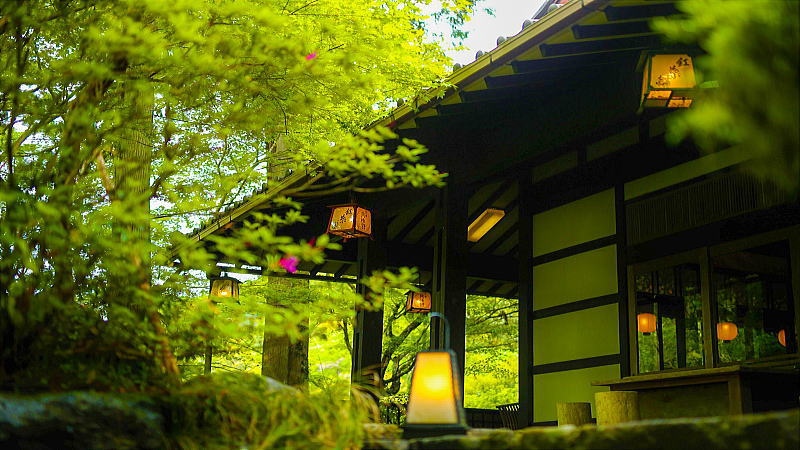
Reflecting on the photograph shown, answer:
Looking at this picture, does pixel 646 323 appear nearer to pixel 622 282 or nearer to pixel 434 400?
pixel 622 282

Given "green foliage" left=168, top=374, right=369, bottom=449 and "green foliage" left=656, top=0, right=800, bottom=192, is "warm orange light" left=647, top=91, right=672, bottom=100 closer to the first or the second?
"green foliage" left=168, top=374, right=369, bottom=449

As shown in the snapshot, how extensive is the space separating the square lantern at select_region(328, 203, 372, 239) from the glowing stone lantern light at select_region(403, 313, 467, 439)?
439 centimetres

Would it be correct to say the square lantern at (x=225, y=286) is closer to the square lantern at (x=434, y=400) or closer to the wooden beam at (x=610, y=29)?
the wooden beam at (x=610, y=29)

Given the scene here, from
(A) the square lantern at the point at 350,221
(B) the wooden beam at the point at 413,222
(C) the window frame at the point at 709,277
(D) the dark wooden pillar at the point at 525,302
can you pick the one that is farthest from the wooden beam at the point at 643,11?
(B) the wooden beam at the point at 413,222

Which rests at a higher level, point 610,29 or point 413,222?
point 610,29

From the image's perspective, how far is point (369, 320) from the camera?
8820mm

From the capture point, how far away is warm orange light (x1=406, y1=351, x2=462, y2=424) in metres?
3.22

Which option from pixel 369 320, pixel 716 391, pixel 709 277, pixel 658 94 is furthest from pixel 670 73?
pixel 369 320

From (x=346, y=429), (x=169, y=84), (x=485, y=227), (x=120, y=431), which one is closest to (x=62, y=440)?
(x=120, y=431)

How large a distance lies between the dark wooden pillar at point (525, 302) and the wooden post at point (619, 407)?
83.7 inches

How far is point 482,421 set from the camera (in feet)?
35.8

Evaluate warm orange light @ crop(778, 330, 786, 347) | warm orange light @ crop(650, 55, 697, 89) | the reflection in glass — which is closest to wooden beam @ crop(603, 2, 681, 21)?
warm orange light @ crop(650, 55, 697, 89)

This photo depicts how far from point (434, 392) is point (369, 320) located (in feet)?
18.2

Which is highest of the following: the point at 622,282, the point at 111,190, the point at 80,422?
the point at 622,282
